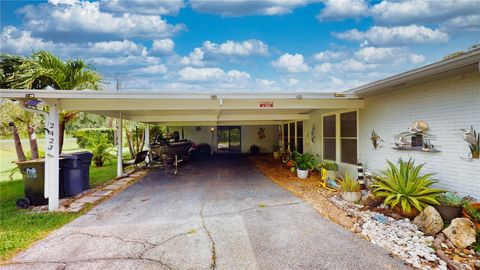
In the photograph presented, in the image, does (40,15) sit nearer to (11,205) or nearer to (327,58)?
(11,205)

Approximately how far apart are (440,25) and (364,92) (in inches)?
248

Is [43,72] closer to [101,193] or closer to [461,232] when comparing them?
[101,193]

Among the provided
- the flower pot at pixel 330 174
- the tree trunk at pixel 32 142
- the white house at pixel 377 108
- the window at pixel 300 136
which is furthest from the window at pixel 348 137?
the tree trunk at pixel 32 142

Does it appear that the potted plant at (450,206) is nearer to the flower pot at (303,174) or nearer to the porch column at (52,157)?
the flower pot at (303,174)

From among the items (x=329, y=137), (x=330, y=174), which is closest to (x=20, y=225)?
(x=330, y=174)

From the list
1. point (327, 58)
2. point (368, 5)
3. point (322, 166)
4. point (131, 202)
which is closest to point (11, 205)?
point (131, 202)

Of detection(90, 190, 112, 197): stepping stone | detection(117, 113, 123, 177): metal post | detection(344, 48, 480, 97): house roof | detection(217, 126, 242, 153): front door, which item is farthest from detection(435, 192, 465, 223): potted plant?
detection(217, 126, 242, 153): front door

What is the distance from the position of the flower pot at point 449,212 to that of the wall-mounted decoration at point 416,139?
1.13m

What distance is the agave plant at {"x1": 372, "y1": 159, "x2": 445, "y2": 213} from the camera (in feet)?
12.5

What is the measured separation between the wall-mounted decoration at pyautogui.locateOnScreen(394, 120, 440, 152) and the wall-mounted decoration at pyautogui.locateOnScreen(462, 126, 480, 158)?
590mm

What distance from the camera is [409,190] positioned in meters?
3.98

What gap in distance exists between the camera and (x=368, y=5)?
Result: 31.3 feet

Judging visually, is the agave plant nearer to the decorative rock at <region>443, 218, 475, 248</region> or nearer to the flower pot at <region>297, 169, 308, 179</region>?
the decorative rock at <region>443, 218, 475, 248</region>

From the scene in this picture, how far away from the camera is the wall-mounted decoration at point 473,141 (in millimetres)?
3476
